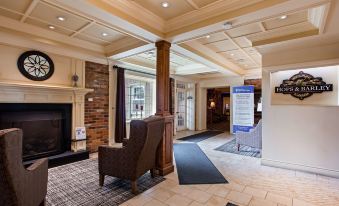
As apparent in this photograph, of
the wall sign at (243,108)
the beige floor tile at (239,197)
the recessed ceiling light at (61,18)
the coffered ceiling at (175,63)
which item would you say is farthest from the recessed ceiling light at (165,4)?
the wall sign at (243,108)

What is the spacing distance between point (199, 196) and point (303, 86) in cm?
309

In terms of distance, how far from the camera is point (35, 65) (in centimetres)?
376

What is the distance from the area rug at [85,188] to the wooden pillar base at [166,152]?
19 centimetres

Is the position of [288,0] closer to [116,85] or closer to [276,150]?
[276,150]

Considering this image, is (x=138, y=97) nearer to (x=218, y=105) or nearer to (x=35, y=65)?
(x=35, y=65)

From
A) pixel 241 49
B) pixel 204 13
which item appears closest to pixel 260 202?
pixel 204 13

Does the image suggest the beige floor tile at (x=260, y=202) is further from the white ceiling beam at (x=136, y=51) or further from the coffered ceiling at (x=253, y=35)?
the white ceiling beam at (x=136, y=51)

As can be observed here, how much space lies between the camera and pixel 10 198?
1474mm

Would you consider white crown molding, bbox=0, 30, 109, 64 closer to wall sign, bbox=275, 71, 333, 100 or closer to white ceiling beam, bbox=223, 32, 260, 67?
white ceiling beam, bbox=223, 32, 260, 67

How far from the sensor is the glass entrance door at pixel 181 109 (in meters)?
8.48

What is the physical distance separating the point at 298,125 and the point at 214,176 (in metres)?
1.96

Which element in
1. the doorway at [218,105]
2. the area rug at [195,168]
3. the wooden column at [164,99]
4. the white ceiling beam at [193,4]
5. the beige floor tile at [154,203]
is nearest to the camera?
the beige floor tile at [154,203]

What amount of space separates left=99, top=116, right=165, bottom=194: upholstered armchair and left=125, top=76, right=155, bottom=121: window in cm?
335

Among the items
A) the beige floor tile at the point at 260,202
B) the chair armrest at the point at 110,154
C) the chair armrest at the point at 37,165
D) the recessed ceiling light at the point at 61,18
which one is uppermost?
the recessed ceiling light at the point at 61,18
